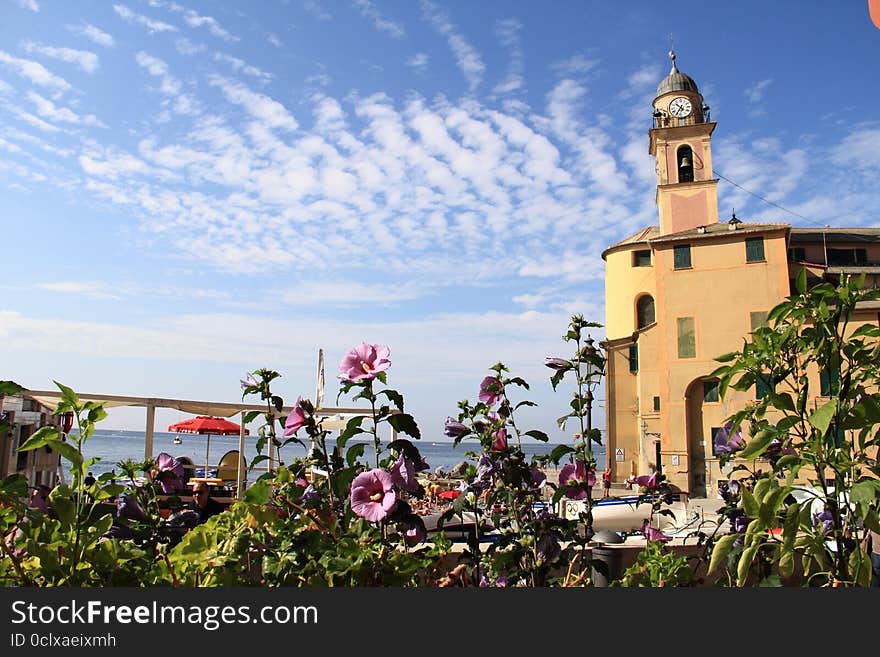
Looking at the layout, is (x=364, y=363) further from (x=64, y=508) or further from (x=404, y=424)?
(x=64, y=508)

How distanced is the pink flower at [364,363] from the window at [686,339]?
1013 inches

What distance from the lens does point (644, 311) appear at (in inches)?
1273

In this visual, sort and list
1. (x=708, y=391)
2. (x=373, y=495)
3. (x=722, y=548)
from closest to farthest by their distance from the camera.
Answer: (x=722, y=548) → (x=373, y=495) → (x=708, y=391)

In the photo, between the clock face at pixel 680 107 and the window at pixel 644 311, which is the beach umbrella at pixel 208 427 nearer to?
the window at pixel 644 311

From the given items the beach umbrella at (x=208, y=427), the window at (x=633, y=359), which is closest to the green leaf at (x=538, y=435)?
the beach umbrella at (x=208, y=427)

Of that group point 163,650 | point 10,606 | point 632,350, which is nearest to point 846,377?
point 163,650

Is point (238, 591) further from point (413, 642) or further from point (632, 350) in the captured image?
point (632, 350)

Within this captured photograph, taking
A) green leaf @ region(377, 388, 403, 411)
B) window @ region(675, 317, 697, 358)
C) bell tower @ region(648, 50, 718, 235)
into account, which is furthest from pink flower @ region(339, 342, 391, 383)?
bell tower @ region(648, 50, 718, 235)

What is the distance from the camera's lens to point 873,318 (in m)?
23.0

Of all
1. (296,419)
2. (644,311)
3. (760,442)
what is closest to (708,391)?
(644,311)

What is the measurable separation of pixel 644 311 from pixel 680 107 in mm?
10473

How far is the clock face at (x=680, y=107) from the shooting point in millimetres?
33500

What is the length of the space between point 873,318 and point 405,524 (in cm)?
2588

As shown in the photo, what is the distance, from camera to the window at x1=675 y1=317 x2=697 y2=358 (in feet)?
84.1
